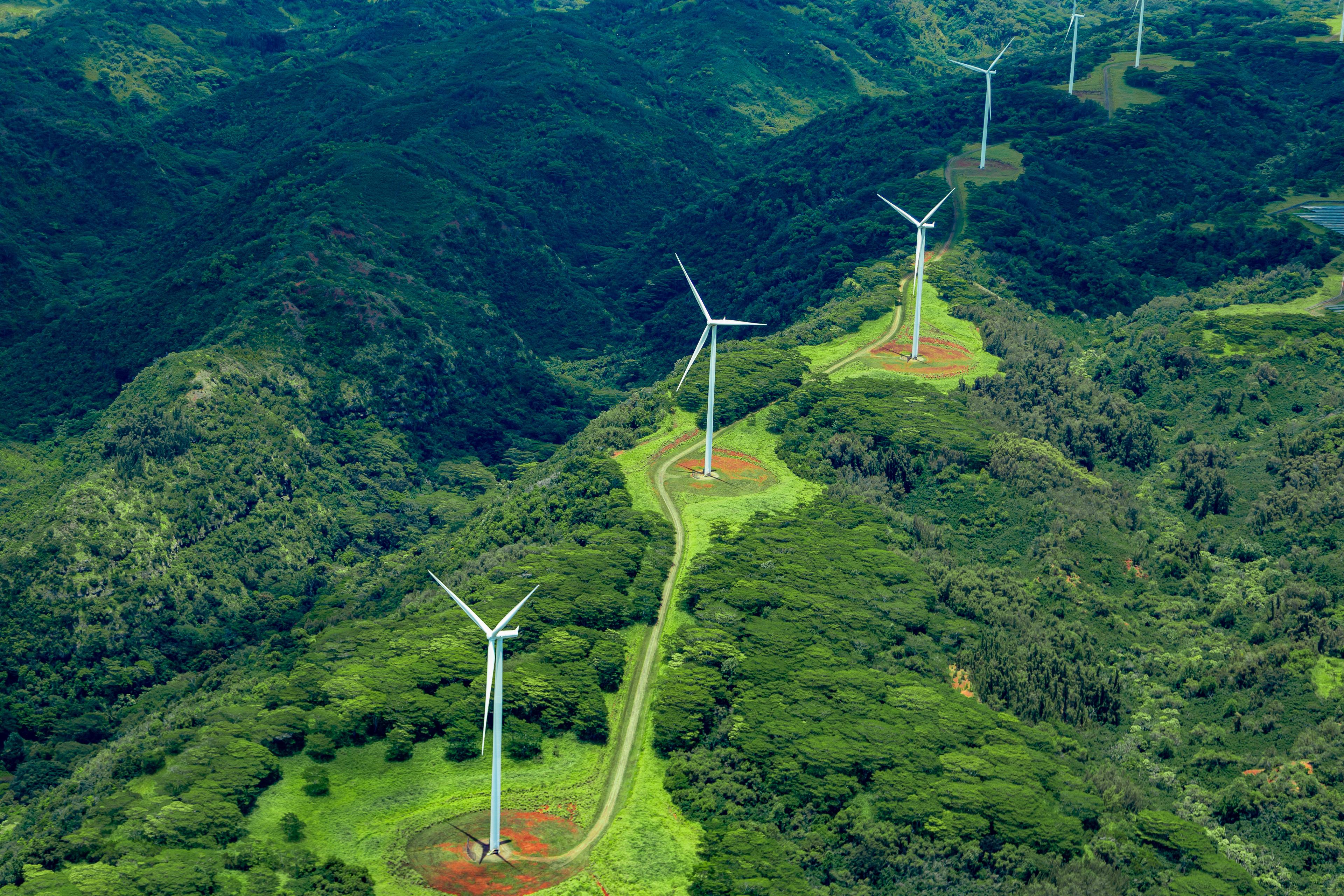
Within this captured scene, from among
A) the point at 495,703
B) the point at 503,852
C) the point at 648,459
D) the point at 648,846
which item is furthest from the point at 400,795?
the point at 648,459

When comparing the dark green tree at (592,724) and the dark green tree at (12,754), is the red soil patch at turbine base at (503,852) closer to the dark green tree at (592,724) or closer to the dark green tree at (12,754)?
the dark green tree at (592,724)

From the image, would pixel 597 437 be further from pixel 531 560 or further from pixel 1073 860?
pixel 1073 860

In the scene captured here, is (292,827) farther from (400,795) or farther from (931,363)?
(931,363)

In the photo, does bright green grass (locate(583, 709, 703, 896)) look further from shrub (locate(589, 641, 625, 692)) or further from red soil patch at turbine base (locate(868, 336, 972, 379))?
red soil patch at turbine base (locate(868, 336, 972, 379))

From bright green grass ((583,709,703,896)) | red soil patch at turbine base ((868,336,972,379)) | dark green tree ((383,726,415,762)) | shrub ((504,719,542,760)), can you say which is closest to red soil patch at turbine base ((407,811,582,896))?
bright green grass ((583,709,703,896))

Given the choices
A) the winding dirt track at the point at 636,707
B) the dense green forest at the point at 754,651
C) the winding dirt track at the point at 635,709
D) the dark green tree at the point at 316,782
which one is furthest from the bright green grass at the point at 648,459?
the dark green tree at the point at 316,782
